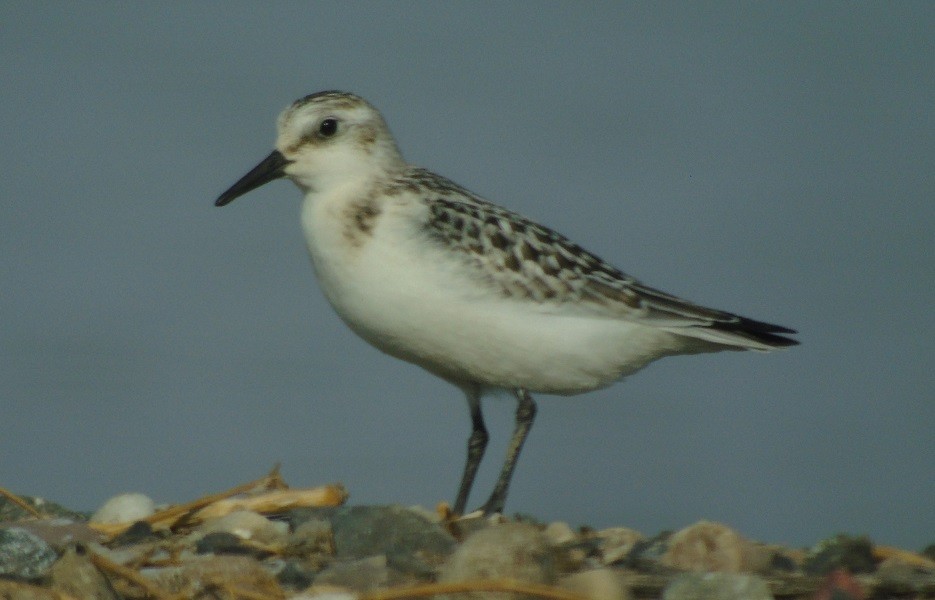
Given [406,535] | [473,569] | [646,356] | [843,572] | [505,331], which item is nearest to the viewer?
[473,569]

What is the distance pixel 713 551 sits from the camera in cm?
537

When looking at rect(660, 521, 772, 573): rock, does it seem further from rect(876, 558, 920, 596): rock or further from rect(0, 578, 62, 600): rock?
rect(0, 578, 62, 600): rock

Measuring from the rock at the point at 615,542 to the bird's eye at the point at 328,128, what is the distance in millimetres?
2977

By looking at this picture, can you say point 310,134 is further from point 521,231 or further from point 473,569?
point 473,569

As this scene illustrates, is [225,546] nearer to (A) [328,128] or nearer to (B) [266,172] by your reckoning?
(B) [266,172]

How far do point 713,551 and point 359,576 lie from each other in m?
1.40

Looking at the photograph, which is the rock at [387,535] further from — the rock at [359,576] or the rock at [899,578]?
the rock at [899,578]

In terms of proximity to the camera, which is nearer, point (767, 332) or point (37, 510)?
point (37, 510)

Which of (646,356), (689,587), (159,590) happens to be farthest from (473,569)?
(646,356)

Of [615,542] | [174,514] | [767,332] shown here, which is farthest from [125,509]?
[767,332]

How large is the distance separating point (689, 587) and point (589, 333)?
3.09 metres

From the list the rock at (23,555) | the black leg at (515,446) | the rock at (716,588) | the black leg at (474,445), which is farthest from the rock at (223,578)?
the black leg at (474,445)

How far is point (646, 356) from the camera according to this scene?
7805 mm

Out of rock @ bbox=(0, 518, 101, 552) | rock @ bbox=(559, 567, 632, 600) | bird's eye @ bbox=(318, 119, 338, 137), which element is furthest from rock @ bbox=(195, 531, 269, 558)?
bird's eye @ bbox=(318, 119, 338, 137)
